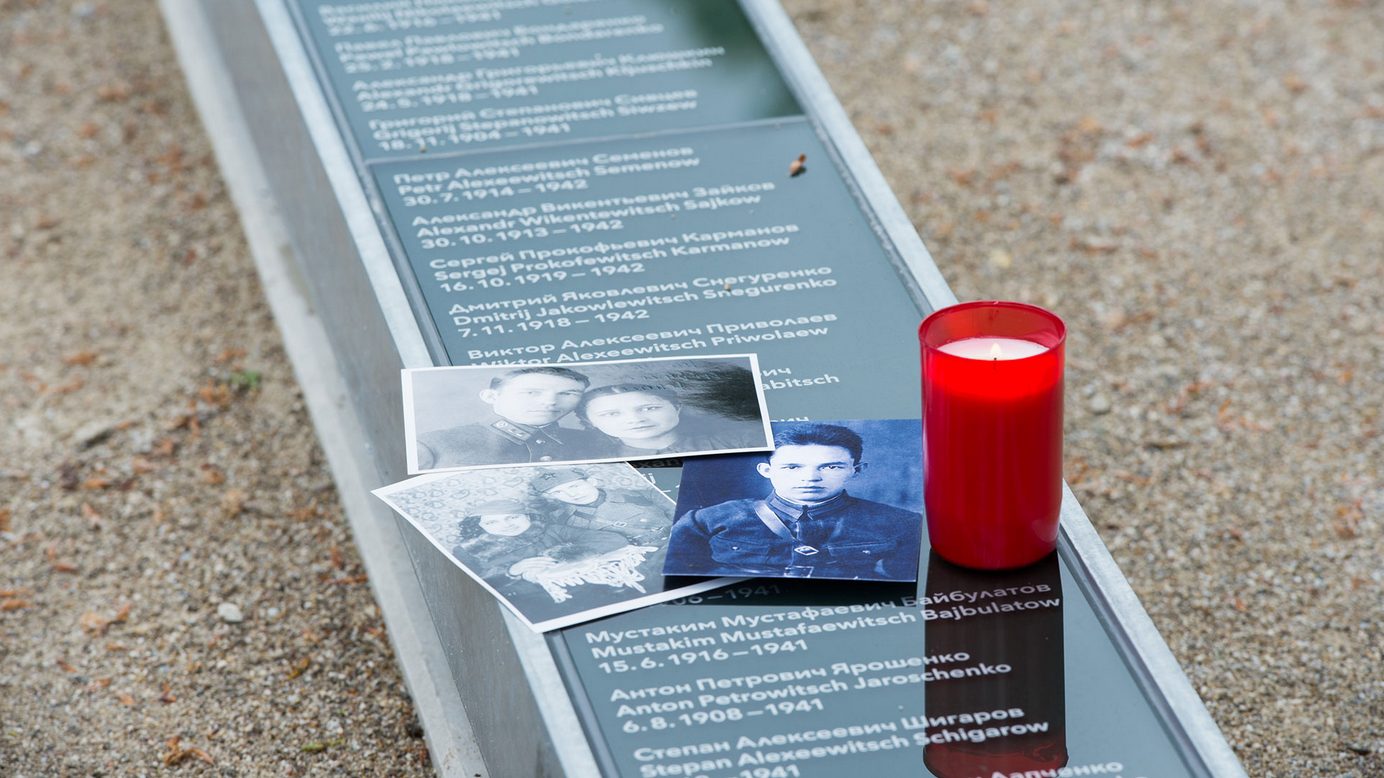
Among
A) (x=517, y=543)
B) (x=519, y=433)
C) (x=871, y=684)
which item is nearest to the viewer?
(x=871, y=684)

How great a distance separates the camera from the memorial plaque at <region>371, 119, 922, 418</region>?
105 inches

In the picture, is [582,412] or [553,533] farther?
[582,412]

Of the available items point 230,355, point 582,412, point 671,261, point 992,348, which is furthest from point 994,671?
point 230,355

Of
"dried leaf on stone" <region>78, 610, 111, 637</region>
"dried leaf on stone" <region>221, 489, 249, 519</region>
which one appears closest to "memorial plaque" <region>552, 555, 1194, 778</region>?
"dried leaf on stone" <region>78, 610, 111, 637</region>

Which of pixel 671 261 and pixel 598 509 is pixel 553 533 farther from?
pixel 671 261

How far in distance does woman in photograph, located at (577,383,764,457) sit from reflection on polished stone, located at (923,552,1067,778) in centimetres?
41

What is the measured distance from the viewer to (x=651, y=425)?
2.50 m

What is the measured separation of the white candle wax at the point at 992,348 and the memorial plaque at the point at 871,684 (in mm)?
325

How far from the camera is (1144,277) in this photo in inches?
177

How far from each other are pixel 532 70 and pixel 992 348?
5.75 ft

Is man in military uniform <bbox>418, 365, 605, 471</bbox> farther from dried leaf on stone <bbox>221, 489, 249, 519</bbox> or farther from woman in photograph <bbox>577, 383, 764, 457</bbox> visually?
dried leaf on stone <bbox>221, 489, 249, 519</bbox>

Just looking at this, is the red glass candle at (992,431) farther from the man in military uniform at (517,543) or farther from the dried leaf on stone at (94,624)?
the dried leaf on stone at (94,624)

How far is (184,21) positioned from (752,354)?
3.60 meters

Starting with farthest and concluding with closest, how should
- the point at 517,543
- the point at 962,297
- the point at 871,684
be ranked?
the point at 962,297 → the point at 517,543 → the point at 871,684
